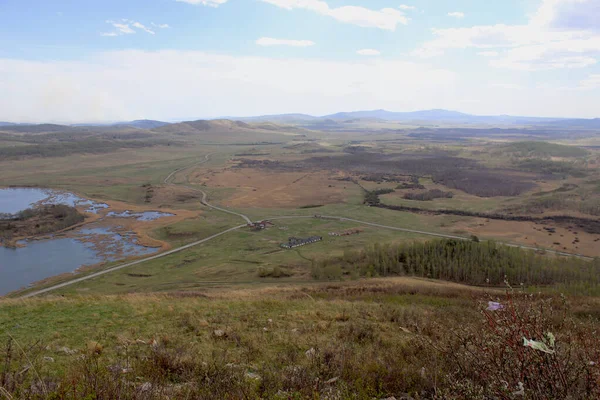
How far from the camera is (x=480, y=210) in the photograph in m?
70.1

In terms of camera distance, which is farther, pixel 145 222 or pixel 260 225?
pixel 145 222

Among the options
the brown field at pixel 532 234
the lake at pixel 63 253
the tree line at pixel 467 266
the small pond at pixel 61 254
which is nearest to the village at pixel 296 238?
the tree line at pixel 467 266

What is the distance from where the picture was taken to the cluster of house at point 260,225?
5722cm

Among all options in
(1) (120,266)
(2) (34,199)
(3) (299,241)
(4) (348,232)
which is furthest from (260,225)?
(2) (34,199)

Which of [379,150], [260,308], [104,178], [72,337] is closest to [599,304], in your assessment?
[260,308]

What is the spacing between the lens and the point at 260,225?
58.5 m

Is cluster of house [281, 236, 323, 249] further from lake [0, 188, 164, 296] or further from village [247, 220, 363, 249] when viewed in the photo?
lake [0, 188, 164, 296]

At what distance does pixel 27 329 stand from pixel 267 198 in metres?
67.6

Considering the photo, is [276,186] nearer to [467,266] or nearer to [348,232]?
[348,232]

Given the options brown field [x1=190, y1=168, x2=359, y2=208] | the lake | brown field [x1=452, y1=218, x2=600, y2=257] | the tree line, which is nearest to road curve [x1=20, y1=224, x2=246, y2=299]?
the lake

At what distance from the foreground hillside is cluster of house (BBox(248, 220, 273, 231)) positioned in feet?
126

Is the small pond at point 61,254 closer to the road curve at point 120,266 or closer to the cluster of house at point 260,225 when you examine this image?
the road curve at point 120,266

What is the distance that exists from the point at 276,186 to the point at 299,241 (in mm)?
44524

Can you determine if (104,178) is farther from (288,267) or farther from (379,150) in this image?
(379,150)
